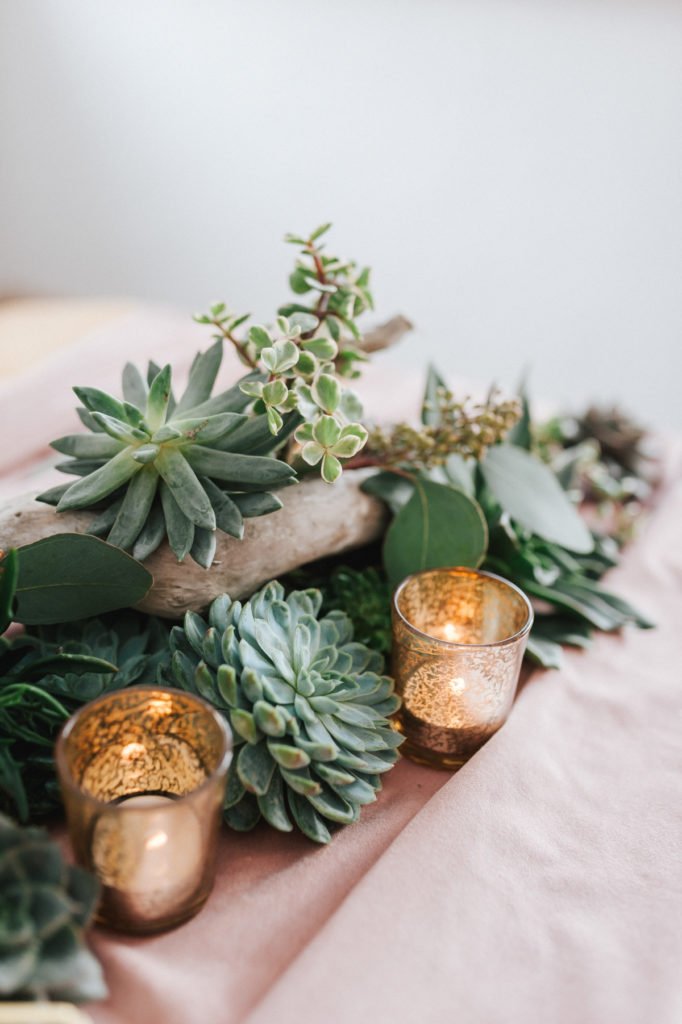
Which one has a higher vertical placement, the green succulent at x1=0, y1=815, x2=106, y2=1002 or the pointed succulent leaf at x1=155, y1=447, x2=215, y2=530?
the pointed succulent leaf at x1=155, y1=447, x2=215, y2=530

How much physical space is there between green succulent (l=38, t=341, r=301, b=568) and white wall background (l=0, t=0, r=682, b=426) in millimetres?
1669

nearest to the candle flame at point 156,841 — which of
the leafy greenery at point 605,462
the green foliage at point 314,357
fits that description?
the green foliage at point 314,357

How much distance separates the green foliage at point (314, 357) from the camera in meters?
0.77

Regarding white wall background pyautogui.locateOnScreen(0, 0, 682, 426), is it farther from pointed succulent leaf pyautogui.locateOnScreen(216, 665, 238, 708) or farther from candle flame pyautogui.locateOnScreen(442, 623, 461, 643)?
pointed succulent leaf pyautogui.locateOnScreen(216, 665, 238, 708)

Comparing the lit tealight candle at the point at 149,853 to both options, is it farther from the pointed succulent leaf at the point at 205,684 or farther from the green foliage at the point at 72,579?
the green foliage at the point at 72,579

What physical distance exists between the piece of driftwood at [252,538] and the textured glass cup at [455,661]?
12cm

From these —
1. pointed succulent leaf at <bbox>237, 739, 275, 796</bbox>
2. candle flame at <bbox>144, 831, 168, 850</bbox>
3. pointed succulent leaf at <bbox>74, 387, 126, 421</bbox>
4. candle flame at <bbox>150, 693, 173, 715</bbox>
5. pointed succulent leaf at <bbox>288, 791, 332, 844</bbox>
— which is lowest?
pointed succulent leaf at <bbox>288, 791, 332, 844</bbox>

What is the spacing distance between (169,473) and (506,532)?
393 mm

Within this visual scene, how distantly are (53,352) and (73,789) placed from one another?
1.21m

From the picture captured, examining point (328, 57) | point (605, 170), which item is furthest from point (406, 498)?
point (328, 57)

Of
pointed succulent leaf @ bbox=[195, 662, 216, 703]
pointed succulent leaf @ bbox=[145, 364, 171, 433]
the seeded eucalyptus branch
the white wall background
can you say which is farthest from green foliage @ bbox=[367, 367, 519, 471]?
the white wall background

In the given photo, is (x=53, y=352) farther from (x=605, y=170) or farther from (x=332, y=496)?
(x=605, y=170)

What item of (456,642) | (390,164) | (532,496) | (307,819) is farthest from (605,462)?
(390,164)

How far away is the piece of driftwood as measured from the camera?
814 mm
